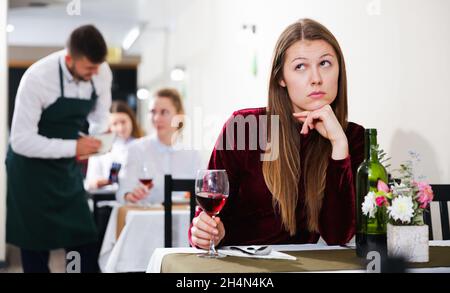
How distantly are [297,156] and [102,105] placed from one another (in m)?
0.51

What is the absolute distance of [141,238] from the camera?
1.97 meters

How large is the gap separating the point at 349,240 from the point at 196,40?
998 mm

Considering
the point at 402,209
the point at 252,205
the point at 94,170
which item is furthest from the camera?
the point at 94,170

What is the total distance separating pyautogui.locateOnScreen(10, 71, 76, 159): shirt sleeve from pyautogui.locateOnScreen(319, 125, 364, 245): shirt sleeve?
25.6 inches

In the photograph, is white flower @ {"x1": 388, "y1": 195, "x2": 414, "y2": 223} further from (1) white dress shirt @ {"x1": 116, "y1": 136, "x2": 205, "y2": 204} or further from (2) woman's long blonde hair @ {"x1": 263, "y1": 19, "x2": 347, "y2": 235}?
(1) white dress shirt @ {"x1": 116, "y1": 136, "x2": 205, "y2": 204}

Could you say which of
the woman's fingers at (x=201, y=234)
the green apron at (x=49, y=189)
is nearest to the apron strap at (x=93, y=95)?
the green apron at (x=49, y=189)

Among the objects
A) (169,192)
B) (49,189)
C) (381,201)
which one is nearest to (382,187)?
(381,201)

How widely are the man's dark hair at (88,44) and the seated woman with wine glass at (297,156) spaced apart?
1.25 feet

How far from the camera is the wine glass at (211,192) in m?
0.97

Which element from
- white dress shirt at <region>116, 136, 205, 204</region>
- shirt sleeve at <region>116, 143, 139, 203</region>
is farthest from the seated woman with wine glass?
shirt sleeve at <region>116, 143, 139, 203</region>

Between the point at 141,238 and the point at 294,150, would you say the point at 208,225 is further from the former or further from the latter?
the point at 141,238
